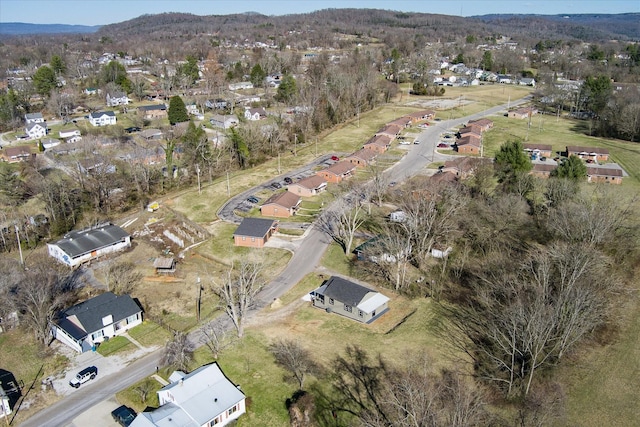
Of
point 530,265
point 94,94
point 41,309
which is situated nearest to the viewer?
point 41,309

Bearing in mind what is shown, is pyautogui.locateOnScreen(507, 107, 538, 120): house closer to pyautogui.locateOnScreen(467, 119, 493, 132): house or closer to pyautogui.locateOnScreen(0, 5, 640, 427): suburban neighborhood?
pyautogui.locateOnScreen(467, 119, 493, 132): house

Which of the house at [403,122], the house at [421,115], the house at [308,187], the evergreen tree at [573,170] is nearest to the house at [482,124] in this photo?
the house at [403,122]

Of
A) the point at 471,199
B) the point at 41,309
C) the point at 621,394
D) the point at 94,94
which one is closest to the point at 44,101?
the point at 94,94

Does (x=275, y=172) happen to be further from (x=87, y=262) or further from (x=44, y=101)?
(x=44, y=101)

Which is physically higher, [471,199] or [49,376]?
[471,199]

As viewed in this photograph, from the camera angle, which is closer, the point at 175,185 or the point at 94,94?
the point at 175,185

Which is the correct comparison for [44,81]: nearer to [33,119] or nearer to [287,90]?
[33,119]

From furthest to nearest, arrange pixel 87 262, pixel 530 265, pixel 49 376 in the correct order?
1. pixel 87 262
2. pixel 530 265
3. pixel 49 376

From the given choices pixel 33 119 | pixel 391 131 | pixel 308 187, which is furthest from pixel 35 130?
pixel 391 131
